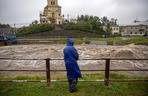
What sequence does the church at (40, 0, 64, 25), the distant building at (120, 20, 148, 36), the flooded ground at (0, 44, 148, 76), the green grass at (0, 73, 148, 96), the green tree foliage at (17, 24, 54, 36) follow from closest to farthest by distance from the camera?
the green grass at (0, 73, 148, 96) → the flooded ground at (0, 44, 148, 76) → the green tree foliage at (17, 24, 54, 36) → the church at (40, 0, 64, 25) → the distant building at (120, 20, 148, 36)

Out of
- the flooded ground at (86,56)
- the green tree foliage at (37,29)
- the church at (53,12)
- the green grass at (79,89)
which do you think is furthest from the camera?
the church at (53,12)

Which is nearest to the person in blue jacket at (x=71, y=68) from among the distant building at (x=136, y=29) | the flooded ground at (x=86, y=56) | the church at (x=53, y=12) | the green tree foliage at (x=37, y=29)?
the flooded ground at (x=86, y=56)

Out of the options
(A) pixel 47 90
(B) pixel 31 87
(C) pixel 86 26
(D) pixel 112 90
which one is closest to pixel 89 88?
(D) pixel 112 90

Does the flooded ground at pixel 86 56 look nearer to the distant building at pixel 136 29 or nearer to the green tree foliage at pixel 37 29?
the green tree foliage at pixel 37 29

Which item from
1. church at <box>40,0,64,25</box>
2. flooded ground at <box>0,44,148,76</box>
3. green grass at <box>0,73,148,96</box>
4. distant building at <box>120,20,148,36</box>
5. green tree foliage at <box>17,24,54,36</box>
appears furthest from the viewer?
distant building at <box>120,20,148,36</box>

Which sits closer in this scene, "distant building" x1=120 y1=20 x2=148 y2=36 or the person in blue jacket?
the person in blue jacket

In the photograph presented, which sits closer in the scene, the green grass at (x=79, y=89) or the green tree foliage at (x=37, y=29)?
the green grass at (x=79, y=89)

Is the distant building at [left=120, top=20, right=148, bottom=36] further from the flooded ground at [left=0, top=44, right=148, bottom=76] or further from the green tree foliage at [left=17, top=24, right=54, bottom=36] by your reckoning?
the flooded ground at [left=0, top=44, right=148, bottom=76]

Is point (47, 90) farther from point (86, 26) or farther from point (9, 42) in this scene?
point (86, 26)

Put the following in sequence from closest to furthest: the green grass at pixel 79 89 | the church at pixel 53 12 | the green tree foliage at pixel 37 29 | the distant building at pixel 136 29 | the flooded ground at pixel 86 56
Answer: the green grass at pixel 79 89 < the flooded ground at pixel 86 56 < the green tree foliage at pixel 37 29 < the church at pixel 53 12 < the distant building at pixel 136 29

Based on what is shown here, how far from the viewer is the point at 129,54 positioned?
20.8 meters

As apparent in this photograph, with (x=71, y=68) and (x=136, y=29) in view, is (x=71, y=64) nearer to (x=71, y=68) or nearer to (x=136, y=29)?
(x=71, y=68)

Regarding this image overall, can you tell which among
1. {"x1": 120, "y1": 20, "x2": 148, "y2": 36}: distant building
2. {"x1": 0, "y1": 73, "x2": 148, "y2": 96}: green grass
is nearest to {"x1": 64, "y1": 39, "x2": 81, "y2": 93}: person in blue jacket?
{"x1": 0, "y1": 73, "x2": 148, "y2": 96}: green grass

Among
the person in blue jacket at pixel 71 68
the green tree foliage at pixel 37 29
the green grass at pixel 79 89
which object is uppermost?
the green tree foliage at pixel 37 29
